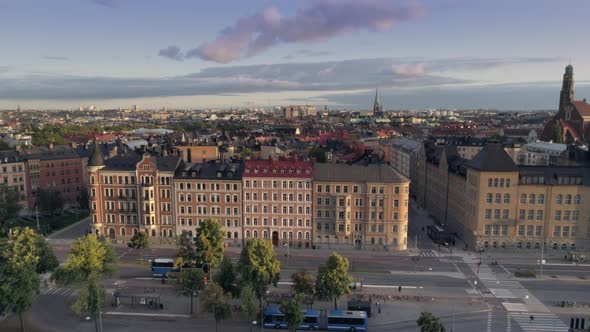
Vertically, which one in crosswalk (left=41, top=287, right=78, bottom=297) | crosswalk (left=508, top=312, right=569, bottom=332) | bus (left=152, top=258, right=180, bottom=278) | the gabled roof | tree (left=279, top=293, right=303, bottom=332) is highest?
the gabled roof

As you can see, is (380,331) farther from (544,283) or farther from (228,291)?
(544,283)

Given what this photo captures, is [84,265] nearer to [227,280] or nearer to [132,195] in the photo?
[227,280]

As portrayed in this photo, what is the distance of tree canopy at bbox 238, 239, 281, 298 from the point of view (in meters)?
64.9

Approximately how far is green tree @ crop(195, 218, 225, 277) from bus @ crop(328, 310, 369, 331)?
22668 mm

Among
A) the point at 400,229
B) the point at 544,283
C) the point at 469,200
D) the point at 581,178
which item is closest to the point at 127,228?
the point at 400,229

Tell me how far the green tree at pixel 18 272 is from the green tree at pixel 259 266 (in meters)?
28.7

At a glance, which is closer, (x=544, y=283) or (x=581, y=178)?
(x=544, y=283)

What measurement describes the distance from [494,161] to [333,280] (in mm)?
52215

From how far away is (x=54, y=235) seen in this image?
109375mm

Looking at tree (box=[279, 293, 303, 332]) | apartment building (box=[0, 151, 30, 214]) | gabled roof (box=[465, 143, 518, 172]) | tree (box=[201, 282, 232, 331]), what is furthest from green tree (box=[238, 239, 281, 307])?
apartment building (box=[0, 151, 30, 214])

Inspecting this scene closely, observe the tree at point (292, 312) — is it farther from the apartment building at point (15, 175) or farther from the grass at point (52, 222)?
the apartment building at point (15, 175)

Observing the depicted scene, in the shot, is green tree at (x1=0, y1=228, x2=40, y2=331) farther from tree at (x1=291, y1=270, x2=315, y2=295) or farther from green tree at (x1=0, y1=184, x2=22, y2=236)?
green tree at (x1=0, y1=184, x2=22, y2=236)

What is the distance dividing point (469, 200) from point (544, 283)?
24896mm

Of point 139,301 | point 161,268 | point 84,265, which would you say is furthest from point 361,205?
point 84,265
